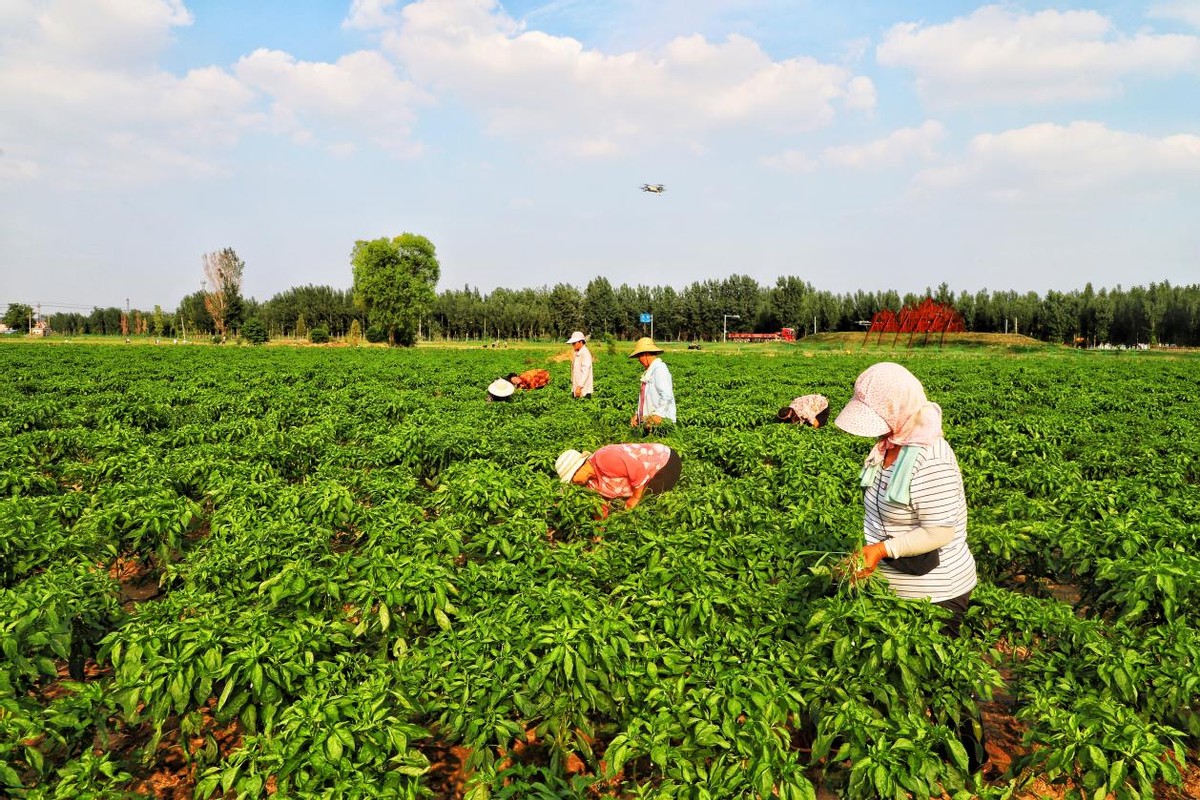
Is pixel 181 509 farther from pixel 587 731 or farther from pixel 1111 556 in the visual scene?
pixel 1111 556

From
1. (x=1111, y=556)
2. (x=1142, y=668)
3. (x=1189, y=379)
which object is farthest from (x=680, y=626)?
(x=1189, y=379)

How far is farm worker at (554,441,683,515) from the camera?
22.4ft

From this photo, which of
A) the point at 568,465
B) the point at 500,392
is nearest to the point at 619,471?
the point at 568,465

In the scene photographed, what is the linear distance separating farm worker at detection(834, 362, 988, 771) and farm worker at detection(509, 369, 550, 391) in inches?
531

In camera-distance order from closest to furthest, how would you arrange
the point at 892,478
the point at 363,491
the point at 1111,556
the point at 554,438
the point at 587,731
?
the point at 587,731 → the point at 892,478 → the point at 1111,556 → the point at 363,491 → the point at 554,438

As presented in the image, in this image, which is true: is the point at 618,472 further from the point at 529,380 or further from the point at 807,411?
the point at 529,380

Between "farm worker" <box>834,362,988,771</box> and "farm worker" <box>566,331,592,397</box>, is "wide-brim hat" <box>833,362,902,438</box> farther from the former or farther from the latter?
"farm worker" <box>566,331,592,397</box>

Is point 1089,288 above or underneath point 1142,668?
above

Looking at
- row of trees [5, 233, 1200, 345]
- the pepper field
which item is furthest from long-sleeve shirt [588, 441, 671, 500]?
row of trees [5, 233, 1200, 345]

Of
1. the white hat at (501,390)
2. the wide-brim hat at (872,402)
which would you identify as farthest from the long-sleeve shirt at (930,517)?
the white hat at (501,390)

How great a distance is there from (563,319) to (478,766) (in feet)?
336

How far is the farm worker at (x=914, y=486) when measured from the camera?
3.55 m

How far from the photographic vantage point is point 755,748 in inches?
115

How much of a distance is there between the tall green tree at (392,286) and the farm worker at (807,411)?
66063mm
